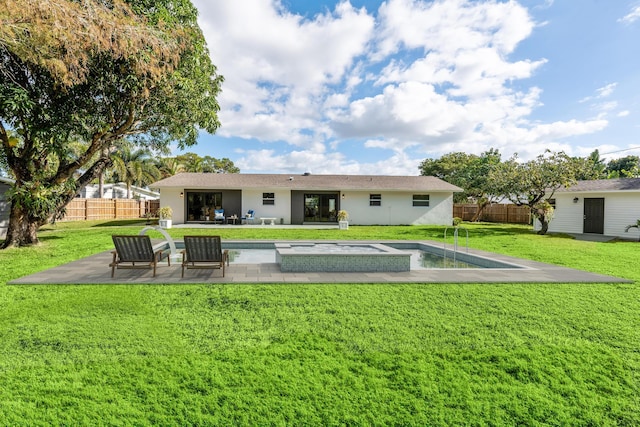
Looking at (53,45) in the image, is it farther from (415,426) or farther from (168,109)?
(415,426)

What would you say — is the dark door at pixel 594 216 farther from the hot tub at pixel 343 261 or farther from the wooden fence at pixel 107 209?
the wooden fence at pixel 107 209

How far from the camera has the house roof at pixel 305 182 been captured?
2300 cm

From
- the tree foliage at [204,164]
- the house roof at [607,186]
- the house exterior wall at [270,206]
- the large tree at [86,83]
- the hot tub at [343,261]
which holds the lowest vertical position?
the hot tub at [343,261]

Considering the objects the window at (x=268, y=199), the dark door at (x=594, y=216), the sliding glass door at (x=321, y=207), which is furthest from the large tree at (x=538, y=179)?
the window at (x=268, y=199)

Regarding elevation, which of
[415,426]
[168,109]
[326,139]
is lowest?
[415,426]

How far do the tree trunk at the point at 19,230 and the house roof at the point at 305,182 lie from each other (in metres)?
10.5

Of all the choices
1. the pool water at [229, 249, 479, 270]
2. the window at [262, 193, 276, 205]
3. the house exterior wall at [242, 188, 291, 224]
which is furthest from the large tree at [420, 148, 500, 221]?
the window at [262, 193, 276, 205]

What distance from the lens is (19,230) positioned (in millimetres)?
11836

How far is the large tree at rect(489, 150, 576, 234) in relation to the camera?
18562 mm

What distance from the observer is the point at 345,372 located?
3.43m

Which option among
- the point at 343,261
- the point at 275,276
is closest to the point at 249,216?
the point at 343,261

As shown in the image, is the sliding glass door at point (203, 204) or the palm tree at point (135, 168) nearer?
the sliding glass door at point (203, 204)

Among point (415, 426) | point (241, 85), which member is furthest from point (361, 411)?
point (241, 85)

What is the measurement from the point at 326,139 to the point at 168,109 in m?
21.9
